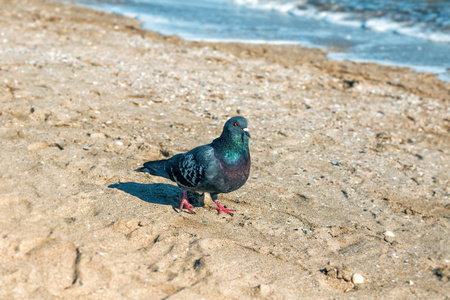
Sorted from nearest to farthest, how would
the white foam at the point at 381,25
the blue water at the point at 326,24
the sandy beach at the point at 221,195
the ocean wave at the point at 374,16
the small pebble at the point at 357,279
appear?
1. the sandy beach at the point at 221,195
2. the small pebble at the point at 357,279
3. the blue water at the point at 326,24
4. the ocean wave at the point at 374,16
5. the white foam at the point at 381,25

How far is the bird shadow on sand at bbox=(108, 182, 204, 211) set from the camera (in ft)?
16.2

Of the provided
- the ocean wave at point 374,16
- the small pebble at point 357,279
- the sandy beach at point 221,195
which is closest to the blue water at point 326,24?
Answer: the ocean wave at point 374,16

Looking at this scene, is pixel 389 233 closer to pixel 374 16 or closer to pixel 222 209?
pixel 222 209

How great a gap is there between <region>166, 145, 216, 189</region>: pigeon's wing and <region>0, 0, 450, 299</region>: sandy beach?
0.40 m

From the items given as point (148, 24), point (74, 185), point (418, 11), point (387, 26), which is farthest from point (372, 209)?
point (418, 11)

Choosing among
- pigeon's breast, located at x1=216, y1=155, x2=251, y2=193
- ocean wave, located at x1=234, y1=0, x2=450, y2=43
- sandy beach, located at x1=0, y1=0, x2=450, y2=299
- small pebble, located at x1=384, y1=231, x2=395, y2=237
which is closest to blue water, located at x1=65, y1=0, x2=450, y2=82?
ocean wave, located at x1=234, y1=0, x2=450, y2=43

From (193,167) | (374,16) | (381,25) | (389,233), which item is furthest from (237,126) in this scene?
(374,16)

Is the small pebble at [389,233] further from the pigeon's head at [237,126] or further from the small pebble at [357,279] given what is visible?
the pigeon's head at [237,126]

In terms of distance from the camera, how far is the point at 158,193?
5.13 meters

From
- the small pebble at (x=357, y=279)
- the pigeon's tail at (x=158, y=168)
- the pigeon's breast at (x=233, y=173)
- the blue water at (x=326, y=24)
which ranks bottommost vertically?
the small pebble at (x=357, y=279)

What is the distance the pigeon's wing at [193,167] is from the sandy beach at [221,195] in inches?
15.6

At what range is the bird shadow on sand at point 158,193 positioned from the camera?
195 inches

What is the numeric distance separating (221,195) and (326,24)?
13321mm

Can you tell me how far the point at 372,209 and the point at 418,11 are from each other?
1535cm
